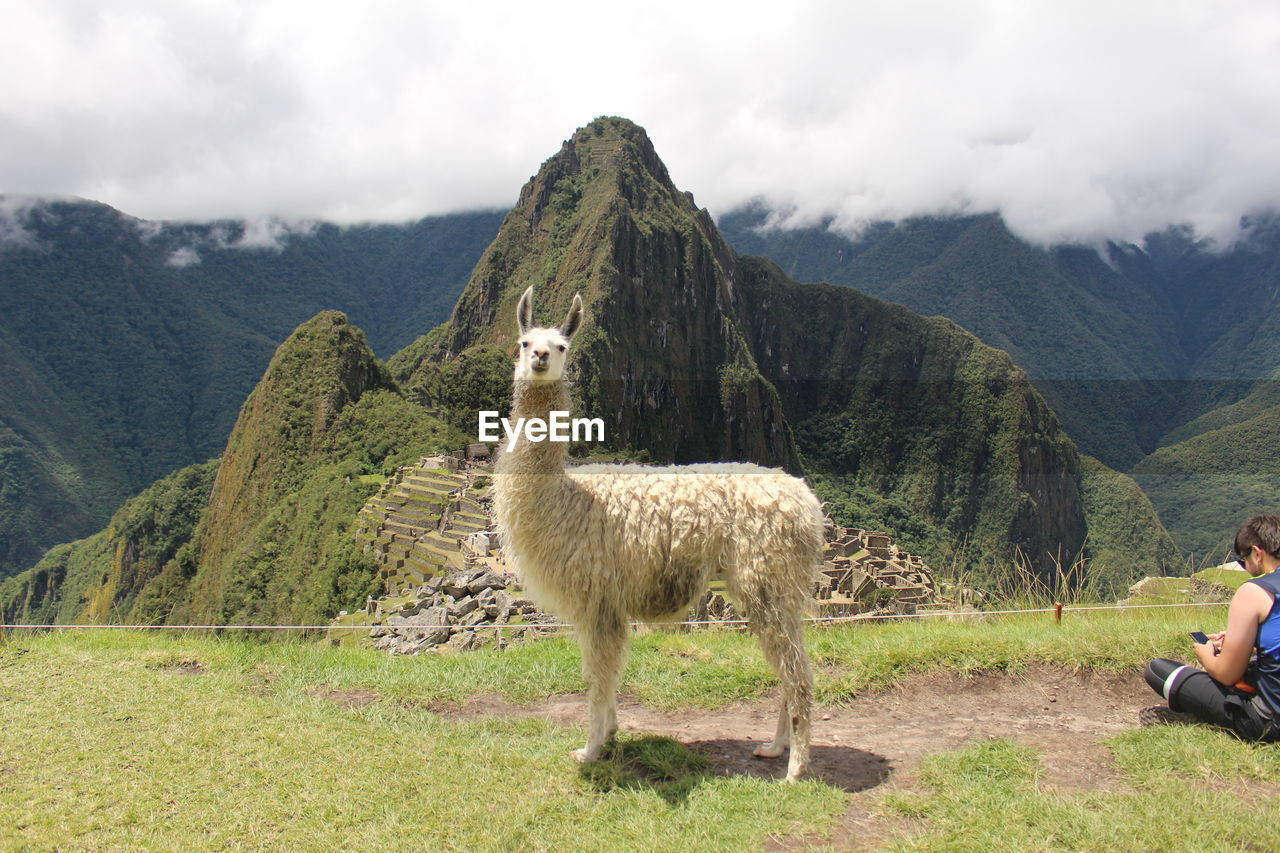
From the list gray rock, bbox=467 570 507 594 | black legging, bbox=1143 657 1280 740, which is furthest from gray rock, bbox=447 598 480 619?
black legging, bbox=1143 657 1280 740

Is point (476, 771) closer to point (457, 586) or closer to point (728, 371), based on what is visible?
point (457, 586)

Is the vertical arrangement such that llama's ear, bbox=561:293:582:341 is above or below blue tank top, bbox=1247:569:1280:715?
above

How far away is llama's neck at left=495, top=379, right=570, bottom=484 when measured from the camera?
353 centimetres

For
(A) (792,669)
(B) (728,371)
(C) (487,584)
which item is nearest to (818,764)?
(A) (792,669)

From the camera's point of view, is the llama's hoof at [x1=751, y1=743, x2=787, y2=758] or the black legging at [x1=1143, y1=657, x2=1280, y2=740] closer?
the black legging at [x1=1143, y1=657, x2=1280, y2=740]

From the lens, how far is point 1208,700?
3.50m

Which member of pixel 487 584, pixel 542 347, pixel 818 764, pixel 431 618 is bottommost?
pixel 431 618

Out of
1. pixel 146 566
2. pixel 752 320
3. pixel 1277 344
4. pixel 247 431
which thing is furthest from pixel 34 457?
pixel 1277 344

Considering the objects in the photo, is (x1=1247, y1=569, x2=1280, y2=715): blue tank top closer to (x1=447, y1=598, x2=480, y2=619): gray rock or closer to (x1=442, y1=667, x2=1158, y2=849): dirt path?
(x1=442, y1=667, x2=1158, y2=849): dirt path

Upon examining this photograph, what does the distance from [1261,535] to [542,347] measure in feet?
11.1

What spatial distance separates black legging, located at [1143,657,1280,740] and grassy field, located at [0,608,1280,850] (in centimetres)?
11

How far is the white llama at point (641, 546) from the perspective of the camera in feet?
11.1

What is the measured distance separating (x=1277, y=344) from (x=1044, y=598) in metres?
184

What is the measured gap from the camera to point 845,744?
375 cm
